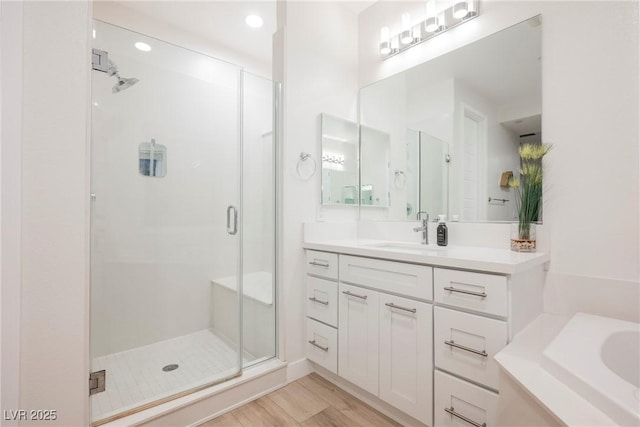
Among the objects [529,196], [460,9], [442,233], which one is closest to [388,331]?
[442,233]

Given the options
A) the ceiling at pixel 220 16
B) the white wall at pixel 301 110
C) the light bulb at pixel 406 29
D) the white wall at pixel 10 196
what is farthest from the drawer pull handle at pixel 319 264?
the ceiling at pixel 220 16

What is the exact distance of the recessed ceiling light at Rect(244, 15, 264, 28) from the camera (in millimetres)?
2465

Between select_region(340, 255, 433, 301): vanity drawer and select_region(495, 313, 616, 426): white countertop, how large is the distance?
1.24 feet

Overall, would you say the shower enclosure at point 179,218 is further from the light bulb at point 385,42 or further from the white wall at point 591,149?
the white wall at point 591,149

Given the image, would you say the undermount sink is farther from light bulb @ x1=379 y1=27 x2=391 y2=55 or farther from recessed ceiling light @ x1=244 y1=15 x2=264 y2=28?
recessed ceiling light @ x1=244 y1=15 x2=264 y2=28

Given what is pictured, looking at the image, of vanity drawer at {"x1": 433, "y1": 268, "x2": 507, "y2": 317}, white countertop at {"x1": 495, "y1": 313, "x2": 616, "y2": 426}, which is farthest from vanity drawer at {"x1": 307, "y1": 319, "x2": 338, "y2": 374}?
white countertop at {"x1": 495, "y1": 313, "x2": 616, "y2": 426}

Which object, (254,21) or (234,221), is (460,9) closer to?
(254,21)

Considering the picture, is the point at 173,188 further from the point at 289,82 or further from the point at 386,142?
the point at 386,142

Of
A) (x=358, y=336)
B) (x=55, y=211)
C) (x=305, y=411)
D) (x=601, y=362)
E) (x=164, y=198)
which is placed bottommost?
(x=305, y=411)

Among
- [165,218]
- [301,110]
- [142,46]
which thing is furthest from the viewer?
[165,218]

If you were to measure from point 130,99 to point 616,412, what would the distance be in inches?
105

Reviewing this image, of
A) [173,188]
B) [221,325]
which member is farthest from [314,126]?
[221,325]

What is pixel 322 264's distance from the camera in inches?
74.4

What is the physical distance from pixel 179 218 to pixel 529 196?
2.35 meters
